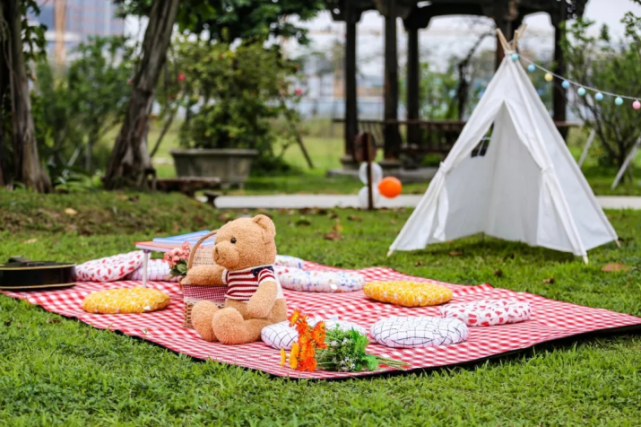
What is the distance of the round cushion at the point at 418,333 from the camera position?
4109mm

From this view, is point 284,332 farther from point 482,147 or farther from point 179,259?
point 482,147

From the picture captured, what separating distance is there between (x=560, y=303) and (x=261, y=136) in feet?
34.5

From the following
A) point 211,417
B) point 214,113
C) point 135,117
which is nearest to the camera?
point 211,417

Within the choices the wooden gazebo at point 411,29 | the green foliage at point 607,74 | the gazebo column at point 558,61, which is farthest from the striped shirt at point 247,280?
the gazebo column at point 558,61

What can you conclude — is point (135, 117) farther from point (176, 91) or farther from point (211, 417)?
point (211, 417)

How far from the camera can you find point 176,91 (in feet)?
48.6

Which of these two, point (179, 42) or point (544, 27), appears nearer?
point (179, 42)

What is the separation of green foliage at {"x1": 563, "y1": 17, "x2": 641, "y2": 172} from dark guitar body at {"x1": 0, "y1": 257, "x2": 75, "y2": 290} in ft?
29.2

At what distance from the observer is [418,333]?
4113 millimetres

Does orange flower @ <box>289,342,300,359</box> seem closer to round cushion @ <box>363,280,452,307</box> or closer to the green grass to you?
the green grass

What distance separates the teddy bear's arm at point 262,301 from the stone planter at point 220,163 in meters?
9.49

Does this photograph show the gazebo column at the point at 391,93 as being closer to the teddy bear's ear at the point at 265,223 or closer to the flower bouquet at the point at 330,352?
the teddy bear's ear at the point at 265,223

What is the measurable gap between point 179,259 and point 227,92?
10185 millimetres

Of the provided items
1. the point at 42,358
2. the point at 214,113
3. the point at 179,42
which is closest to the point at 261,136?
the point at 214,113
